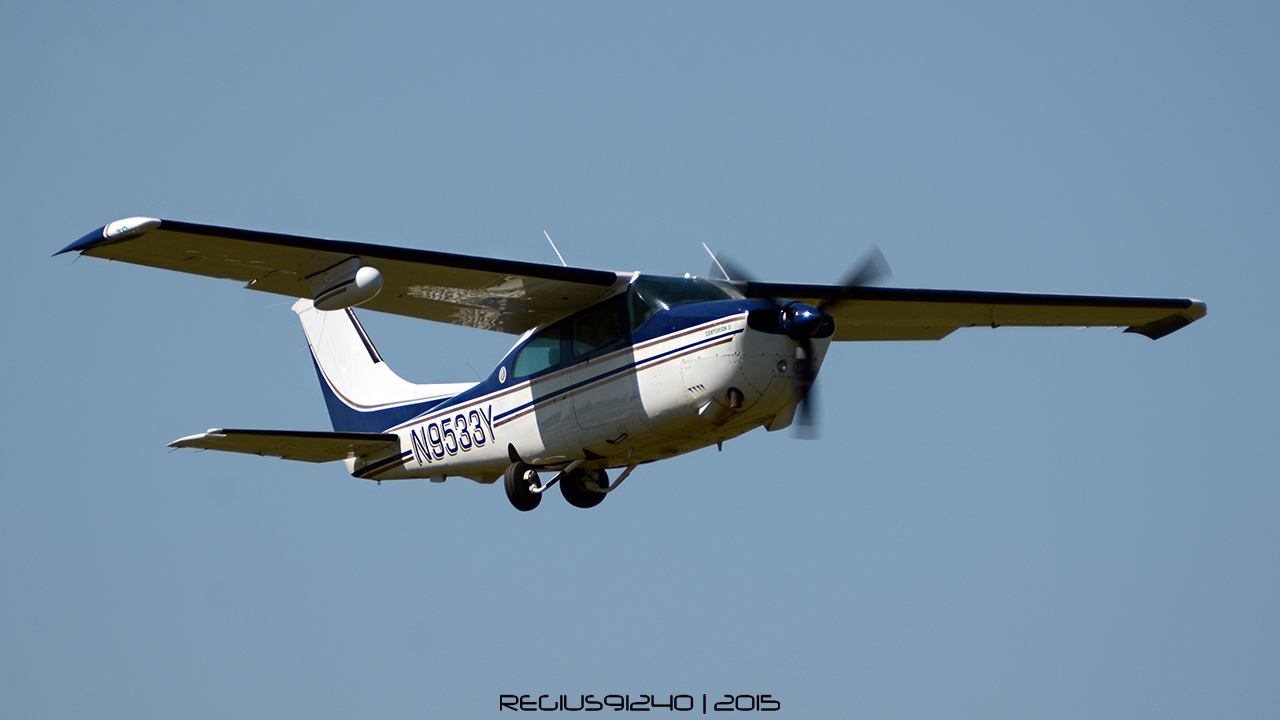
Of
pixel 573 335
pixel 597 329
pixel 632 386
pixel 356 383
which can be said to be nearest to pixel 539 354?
pixel 573 335

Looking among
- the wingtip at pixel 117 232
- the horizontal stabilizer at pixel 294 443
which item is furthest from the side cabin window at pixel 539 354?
A: the wingtip at pixel 117 232

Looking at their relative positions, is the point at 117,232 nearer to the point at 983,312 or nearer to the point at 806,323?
the point at 806,323

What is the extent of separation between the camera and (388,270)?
15.8 meters

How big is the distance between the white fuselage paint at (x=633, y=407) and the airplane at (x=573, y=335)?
0.07 feet

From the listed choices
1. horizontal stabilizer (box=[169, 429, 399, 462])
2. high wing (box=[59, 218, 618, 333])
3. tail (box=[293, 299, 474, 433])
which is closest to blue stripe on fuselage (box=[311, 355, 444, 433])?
tail (box=[293, 299, 474, 433])

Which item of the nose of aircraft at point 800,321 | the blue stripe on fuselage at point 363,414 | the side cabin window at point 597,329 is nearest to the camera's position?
the nose of aircraft at point 800,321

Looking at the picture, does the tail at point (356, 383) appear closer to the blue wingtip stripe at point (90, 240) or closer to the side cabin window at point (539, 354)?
the side cabin window at point (539, 354)

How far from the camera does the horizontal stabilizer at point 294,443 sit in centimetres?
1717

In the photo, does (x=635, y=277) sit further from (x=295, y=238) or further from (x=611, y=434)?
(x=295, y=238)

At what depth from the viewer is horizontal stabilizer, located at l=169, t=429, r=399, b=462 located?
17.2 metres

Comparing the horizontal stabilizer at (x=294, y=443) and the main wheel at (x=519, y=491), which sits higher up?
the horizontal stabilizer at (x=294, y=443)

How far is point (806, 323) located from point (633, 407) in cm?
236

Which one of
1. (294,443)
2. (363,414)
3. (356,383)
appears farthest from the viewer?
(356,383)

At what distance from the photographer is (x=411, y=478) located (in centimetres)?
1938
